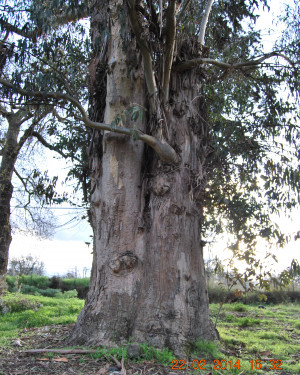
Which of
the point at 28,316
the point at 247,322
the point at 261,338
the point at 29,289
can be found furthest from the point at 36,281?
the point at 261,338

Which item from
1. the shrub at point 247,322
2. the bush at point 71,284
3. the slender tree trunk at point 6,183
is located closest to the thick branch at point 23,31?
the slender tree trunk at point 6,183

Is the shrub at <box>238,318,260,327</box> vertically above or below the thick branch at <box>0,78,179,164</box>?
below

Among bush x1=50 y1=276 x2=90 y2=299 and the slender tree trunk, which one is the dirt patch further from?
bush x1=50 y1=276 x2=90 y2=299

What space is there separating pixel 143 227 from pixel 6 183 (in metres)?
7.45

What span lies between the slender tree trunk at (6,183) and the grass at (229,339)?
2283 mm

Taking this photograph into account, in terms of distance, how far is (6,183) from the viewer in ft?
35.0

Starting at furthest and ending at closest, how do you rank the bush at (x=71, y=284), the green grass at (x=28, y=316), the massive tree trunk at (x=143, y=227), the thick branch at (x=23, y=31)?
the bush at (x=71, y=284) → the green grass at (x=28, y=316) → the thick branch at (x=23, y=31) → the massive tree trunk at (x=143, y=227)

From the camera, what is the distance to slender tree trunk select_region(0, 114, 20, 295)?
1030cm

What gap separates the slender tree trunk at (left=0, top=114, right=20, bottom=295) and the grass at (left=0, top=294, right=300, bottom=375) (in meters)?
2.28

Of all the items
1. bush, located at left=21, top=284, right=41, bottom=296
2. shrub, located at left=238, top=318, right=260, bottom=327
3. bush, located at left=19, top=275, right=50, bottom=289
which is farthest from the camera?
bush, located at left=19, top=275, right=50, bottom=289

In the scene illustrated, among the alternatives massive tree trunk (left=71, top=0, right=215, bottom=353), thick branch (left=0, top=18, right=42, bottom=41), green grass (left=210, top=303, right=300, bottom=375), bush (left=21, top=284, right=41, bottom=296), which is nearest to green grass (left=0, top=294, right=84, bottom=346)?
massive tree trunk (left=71, top=0, right=215, bottom=353)

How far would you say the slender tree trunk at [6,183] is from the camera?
10.3 metres
